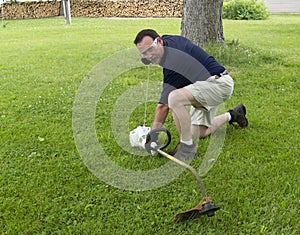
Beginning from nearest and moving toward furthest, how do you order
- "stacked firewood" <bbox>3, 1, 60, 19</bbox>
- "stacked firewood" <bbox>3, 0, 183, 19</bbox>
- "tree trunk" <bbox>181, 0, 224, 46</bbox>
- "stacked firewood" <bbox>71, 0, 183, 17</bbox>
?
"tree trunk" <bbox>181, 0, 224, 46</bbox> < "stacked firewood" <bbox>3, 1, 60, 19</bbox> < "stacked firewood" <bbox>3, 0, 183, 19</bbox> < "stacked firewood" <bbox>71, 0, 183, 17</bbox>

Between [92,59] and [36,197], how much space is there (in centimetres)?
495

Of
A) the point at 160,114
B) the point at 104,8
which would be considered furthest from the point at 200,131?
the point at 104,8

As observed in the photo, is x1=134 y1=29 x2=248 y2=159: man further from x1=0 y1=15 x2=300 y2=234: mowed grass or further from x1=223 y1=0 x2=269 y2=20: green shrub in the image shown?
x1=223 y1=0 x2=269 y2=20: green shrub

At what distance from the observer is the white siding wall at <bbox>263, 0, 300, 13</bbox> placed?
934 inches

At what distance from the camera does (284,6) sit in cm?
2398

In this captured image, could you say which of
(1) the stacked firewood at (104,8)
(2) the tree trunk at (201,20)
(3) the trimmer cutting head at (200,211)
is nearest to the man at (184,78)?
(3) the trimmer cutting head at (200,211)

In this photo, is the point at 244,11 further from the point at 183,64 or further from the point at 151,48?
the point at 151,48

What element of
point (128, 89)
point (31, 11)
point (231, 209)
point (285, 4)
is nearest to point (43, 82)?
point (128, 89)

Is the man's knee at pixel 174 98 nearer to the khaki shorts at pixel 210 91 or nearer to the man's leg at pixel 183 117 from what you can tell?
the man's leg at pixel 183 117

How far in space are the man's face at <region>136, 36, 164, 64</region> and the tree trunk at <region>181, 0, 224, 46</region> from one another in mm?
3642

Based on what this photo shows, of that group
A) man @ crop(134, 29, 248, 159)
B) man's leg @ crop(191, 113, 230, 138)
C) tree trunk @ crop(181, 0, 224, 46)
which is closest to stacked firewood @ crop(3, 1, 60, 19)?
tree trunk @ crop(181, 0, 224, 46)

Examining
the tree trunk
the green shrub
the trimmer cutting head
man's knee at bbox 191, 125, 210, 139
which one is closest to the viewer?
the trimmer cutting head

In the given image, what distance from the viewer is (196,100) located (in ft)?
10.3

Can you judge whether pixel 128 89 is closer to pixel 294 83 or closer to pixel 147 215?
pixel 294 83
